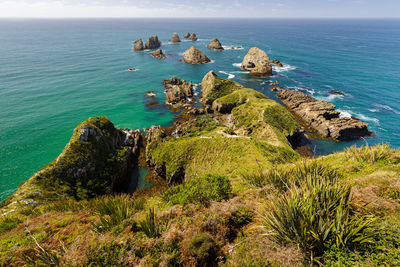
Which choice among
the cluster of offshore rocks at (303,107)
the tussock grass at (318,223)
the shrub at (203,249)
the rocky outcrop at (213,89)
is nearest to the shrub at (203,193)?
the shrub at (203,249)

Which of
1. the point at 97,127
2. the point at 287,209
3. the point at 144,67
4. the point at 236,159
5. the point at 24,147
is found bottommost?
the point at 24,147

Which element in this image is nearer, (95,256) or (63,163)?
(95,256)

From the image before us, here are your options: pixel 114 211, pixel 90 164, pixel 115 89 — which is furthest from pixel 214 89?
pixel 114 211

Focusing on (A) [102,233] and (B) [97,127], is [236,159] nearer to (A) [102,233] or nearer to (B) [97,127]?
(A) [102,233]

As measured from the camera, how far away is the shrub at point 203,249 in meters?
6.96

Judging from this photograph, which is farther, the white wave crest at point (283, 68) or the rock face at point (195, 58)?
the rock face at point (195, 58)

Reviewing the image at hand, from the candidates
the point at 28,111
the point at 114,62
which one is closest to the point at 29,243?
the point at 28,111

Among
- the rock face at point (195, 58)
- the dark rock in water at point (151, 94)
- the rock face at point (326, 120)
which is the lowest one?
the rock face at point (326, 120)

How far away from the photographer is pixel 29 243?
841cm

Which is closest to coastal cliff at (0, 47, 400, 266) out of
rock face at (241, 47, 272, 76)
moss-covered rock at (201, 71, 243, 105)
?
moss-covered rock at (201, 71, 243, 105)

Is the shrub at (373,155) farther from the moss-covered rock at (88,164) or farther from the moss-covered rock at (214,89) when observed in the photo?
the moss-covered rock at (214,89)

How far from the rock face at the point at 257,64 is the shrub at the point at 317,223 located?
8070cm

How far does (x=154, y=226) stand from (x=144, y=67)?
94.1 meters

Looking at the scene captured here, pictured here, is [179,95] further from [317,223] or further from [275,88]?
[317,223]
